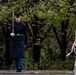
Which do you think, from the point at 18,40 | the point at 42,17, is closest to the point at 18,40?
the point at 18,40

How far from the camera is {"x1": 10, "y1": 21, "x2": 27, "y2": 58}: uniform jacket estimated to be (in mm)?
12211

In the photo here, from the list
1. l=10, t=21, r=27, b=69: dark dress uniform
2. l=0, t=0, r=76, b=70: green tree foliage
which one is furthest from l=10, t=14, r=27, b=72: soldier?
l=0, t=0, r=76, b=70: green tree foliage

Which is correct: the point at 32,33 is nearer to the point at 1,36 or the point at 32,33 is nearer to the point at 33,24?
the point at 33,24

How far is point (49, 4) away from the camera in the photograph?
21234 mm

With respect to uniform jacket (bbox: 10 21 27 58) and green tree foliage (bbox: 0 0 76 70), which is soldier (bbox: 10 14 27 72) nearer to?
uniform jacket (bbox: 10 21 27 58)

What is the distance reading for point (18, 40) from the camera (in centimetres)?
1231

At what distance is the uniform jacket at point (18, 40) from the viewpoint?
12.2 metres

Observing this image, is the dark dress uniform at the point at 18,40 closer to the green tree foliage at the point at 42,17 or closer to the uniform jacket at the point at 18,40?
the uniform jacket at the point at 18,40

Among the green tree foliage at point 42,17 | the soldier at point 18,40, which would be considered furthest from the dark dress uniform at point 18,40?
the green tree foliage at point 42,17

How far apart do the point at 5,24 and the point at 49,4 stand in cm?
453

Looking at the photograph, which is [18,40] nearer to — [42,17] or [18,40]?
[18,40]

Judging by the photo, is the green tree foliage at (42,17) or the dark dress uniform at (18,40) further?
the green tree foliage at (42,17)

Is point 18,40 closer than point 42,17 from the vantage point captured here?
Yes

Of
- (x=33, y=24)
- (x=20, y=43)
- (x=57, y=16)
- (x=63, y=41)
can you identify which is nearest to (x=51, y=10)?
(x=57, y=16)
